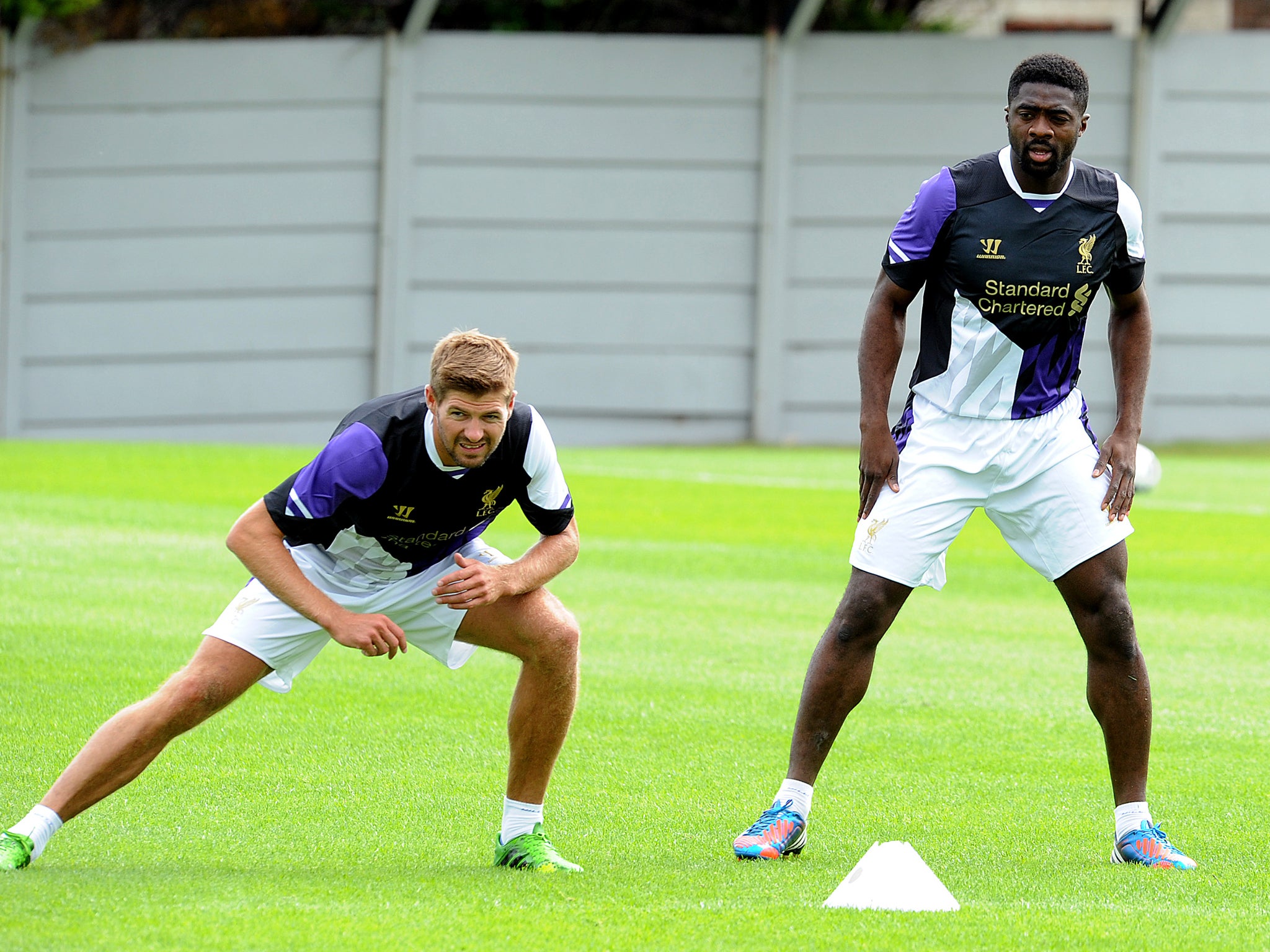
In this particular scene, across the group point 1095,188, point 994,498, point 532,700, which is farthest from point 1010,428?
point 532,700

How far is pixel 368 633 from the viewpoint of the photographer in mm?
4285

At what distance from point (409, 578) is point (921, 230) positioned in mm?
1684

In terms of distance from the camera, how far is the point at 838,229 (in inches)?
854

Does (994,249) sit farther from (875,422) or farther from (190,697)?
(190,697)

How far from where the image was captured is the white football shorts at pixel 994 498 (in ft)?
15.6

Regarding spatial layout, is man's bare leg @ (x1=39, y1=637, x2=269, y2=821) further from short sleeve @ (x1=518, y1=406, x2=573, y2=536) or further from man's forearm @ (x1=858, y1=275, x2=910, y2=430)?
man's forearm @ (x1=858, y1=275, x2=910, y2=430)

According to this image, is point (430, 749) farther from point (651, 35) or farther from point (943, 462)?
point (651, 35)

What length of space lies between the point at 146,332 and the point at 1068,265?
1832 centimetres

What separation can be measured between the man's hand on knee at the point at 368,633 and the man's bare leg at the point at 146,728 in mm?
295

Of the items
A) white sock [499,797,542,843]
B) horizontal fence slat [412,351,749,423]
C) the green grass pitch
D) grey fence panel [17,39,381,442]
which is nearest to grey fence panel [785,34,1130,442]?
horizontal fence slat [412,351,749,423]

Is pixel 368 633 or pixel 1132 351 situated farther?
pixel 1132 351

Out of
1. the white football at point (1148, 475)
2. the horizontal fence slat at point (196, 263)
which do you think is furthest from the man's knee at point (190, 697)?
the horizontal fence slat at point (196, 263)

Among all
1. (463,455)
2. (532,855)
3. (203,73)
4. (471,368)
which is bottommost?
(532,855)

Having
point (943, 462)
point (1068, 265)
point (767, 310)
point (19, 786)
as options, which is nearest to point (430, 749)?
point (19, 786)
